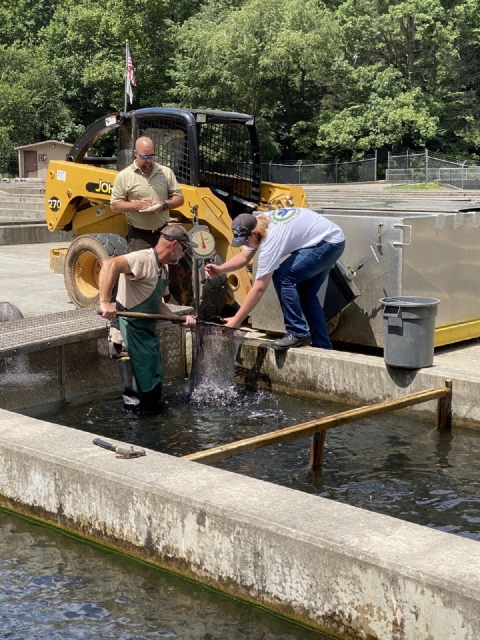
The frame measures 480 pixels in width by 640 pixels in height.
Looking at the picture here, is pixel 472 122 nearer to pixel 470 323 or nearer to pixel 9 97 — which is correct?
pixel 9 97

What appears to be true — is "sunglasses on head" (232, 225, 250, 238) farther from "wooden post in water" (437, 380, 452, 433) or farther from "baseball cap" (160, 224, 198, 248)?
"wooden post in water" (437, 380, 452, 433)

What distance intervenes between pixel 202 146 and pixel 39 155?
35946mm

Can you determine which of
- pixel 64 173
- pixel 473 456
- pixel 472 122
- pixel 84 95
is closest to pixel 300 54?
pixel 472 122

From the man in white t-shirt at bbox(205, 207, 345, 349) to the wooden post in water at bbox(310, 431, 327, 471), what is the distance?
187 centimetres

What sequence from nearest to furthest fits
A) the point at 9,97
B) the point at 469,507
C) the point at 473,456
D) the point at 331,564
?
the point at 331,564 < the point at 469,507 < the point at 473,456 < the point at 9,97

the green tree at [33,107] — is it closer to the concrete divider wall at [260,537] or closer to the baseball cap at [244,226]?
the baseball cap at [244,226]

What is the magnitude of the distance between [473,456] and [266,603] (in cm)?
292

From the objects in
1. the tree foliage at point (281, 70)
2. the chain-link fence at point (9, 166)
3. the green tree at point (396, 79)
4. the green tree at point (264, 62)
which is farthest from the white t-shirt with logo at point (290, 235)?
the chain-link fence at point (9, 166)

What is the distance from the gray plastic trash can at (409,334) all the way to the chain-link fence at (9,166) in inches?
1852

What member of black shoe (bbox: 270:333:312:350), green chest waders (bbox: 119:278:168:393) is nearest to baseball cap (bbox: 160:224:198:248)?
green chest waders (bbox: 119:278:168:393)

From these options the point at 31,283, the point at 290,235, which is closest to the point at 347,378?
the point at 290,235

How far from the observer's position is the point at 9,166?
53.1 meters

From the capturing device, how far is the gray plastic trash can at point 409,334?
303 inches

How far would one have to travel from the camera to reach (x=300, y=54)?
155 feet
